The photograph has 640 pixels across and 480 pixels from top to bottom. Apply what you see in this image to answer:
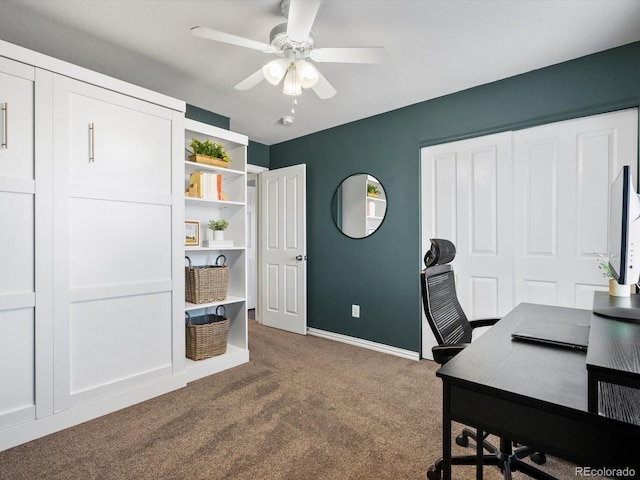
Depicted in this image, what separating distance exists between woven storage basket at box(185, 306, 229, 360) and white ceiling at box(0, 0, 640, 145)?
207 cm

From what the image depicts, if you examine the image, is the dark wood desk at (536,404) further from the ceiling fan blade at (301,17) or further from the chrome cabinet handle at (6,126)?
the chrome cabinet handle at (6,126)

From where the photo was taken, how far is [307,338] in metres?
3.94

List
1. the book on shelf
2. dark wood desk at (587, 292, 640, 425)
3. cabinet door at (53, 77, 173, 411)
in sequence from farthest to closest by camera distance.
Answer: the book on shelf
cabinet door at (53, 77, 173, 411)
dark wood desk at (587, 292, 640, 425)

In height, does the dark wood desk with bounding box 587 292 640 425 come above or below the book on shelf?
below

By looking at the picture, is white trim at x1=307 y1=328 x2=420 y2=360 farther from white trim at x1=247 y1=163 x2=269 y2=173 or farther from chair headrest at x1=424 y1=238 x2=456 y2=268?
white trim at x1=247 y1=163 x2=269 y2=173

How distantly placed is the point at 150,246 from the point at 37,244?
0.64 m

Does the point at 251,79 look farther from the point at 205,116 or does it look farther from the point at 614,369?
the point at 614,369

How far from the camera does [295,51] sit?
1987 mm

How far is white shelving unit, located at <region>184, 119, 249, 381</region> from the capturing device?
3.01m

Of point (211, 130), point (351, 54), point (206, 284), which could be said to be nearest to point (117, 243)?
point (206, 284)

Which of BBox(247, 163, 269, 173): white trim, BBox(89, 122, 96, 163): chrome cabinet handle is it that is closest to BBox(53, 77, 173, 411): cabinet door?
BBox(89, 122, 96, 163): chrome cabinet handle

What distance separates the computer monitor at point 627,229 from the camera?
117 cm

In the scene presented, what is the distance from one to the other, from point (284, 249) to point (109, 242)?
227 centimetres

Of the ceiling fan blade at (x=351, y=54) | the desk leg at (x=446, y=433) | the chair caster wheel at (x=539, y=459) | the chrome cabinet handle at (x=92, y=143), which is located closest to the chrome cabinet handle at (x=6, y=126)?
the chrome cabinet handle at (x=92, y=143)
